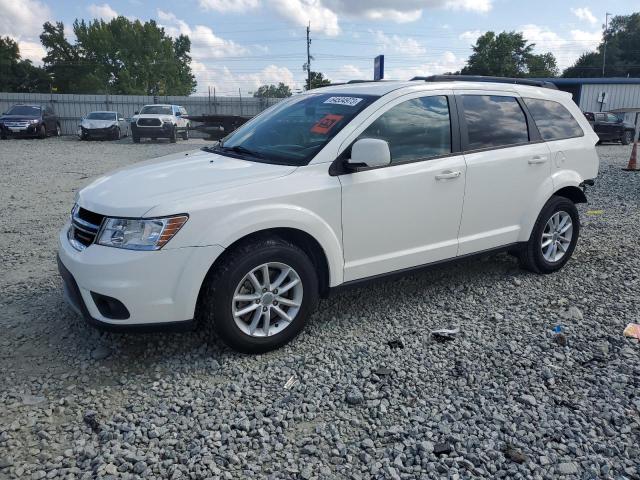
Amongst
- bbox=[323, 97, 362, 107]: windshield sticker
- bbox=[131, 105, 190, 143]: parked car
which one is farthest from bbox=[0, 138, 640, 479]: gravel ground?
bbox=[131, 105, 190, 143]: parked car

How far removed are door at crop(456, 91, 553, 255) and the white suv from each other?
0.01 metres

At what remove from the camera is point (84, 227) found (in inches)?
133

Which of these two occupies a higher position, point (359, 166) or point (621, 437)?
point (359, 166)

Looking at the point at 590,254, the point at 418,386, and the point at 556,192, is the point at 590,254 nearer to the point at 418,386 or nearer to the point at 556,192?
the point at 556,192

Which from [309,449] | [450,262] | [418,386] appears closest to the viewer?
[309,449]

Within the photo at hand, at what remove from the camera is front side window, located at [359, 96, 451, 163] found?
3.90 meters

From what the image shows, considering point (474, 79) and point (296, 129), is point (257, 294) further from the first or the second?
point (474, 79)

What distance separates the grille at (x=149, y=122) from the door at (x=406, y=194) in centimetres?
2100

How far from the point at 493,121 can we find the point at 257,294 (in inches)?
103

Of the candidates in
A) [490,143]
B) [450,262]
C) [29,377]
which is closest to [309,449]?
[29,377]

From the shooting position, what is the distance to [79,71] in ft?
270

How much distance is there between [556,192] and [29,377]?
183 inches

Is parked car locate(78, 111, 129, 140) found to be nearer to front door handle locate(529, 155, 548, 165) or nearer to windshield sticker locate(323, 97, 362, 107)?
windshield sticker locate(323, 97, 362, 107)

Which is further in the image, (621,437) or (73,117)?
(73,117)
